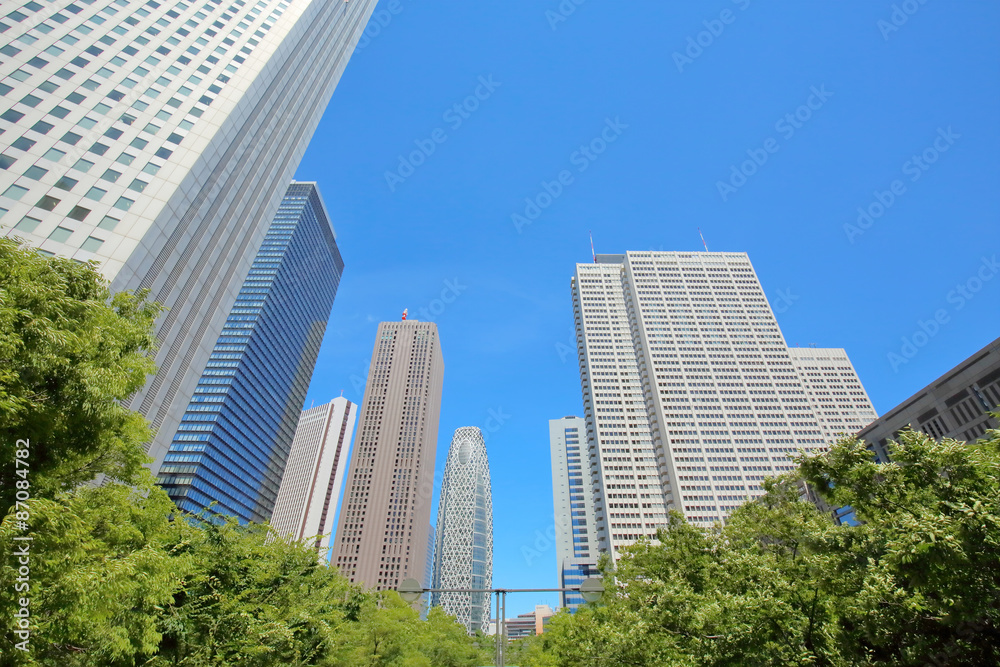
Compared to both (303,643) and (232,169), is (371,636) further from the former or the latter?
(232,169)

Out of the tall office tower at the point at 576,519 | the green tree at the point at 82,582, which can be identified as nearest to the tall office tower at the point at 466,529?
the tall office tower at the point at 576,519

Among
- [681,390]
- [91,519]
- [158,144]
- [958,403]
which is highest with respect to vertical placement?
[681,390]

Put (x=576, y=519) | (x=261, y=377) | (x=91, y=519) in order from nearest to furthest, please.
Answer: (x=91, y=519)
(x=261, y=377)
(x=576, y=519)

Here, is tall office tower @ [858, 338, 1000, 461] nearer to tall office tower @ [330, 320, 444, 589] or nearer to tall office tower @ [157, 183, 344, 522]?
tall office tower @ [157, 183, 344, 522]

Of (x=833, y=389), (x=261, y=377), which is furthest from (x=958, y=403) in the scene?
(x=261, y=377)

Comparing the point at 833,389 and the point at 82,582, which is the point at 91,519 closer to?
the point at 82,582

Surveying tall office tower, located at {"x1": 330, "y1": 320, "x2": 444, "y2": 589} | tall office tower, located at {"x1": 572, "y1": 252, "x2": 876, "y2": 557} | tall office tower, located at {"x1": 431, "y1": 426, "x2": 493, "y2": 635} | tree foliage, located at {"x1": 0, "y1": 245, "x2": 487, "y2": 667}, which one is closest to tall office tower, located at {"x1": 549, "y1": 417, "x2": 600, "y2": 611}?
tall office tower, located at {"x1": 431, "y1": 426, "x2": 493, "y2": 635}

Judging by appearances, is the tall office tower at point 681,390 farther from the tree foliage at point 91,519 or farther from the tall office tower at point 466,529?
the tree foliage at point 91,519

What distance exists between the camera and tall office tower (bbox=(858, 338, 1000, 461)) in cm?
3166

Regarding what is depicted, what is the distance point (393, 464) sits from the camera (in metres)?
159

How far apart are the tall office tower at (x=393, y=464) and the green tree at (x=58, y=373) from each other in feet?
491

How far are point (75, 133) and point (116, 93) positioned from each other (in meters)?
6.60

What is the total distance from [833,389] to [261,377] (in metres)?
170

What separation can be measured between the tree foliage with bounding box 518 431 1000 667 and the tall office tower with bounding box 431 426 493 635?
16528cm
